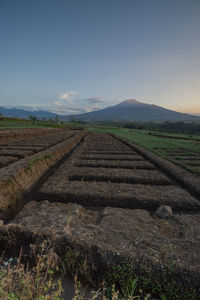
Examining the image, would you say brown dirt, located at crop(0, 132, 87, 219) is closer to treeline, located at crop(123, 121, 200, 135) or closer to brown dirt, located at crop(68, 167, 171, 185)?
brown dirt, located at crop(68, 167, 171, 185)

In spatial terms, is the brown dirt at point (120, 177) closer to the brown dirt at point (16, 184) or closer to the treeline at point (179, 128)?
the brown dirt at point (16, 184)

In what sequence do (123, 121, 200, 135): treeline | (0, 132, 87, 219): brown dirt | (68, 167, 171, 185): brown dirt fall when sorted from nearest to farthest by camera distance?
(0, 132, 87, 219): brown dirt < (68, 167, 171, 185): brown dirt < (123, 121, 200, 135): treeline

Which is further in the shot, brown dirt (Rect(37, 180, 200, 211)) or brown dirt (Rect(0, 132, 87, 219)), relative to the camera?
brown dirt (Rect(37, 180, 200, 211))

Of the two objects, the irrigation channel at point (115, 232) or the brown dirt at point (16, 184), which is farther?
the brown dirt at point (16, 184)

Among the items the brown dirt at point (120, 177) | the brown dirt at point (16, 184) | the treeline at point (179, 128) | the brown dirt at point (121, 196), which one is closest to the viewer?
the brown dirt at point (16, 184)

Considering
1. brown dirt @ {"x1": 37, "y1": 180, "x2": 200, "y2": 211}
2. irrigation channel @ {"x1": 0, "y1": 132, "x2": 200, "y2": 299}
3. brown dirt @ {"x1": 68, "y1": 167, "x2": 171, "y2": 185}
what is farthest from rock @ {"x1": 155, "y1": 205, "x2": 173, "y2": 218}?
brown dirt @ {"x1": 68, "y1": 167, "x2": 171, "y2": 185}

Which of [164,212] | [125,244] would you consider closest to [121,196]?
[164,212]

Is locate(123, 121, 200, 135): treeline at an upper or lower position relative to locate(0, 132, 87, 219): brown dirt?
upper

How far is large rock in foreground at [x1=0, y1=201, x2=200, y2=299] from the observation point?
143cm

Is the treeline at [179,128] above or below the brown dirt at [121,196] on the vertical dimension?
above

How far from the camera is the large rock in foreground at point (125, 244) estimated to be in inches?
56.1

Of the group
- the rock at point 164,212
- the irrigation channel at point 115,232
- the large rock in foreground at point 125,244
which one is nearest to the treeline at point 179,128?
the irrigation channel at point 115,232

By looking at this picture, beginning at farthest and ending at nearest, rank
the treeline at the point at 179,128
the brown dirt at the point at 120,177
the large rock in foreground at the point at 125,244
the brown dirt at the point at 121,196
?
1. the treeline at the point at 179,128
2. the brown dirt at the point at 120,177
3. the brown dirt at the point at 121,196
4. the large rock in foreground at the point at 125,244

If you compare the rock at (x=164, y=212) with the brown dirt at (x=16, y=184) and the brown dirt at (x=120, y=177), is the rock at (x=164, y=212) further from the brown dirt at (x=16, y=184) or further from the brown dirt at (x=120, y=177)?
the brown dirt at (x=16, y=184)
